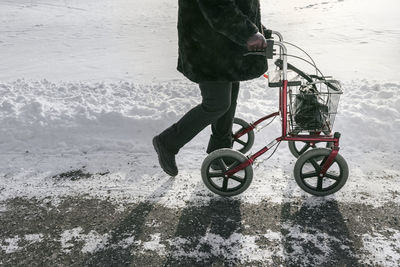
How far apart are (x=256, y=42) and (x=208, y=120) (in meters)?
0.77

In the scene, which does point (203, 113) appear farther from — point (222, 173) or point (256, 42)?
point (256, 42)

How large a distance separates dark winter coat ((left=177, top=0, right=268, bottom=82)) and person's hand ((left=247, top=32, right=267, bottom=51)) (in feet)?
0.09

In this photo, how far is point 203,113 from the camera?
286 centimetres

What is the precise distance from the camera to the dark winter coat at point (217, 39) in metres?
2.32

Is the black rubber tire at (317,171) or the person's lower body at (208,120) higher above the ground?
the person's lower body at (208,120)

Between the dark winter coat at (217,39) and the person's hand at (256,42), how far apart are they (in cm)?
3

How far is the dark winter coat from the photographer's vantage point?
232 centimetres

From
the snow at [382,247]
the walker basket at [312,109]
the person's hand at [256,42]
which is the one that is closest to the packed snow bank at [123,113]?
the walker basket at [312,109]

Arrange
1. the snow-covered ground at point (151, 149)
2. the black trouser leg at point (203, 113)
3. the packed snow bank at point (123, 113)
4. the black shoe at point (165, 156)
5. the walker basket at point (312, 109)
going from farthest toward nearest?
the packed snow bank at point (123, 113)
the black shoe at point (165, 156)
the walker basket at point (312, 109)
the black trouser leg at point (203, 113)
the snow-covered ground at point (151, 149)

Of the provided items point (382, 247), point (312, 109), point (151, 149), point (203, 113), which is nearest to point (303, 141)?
point (312, 109)

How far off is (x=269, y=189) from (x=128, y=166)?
1378mm

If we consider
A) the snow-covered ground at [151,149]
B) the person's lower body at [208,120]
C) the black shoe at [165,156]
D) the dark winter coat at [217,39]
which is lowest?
the snow-covered ground at [151,149]

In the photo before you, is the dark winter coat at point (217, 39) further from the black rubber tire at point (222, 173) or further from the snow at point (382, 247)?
the snow at point (382, 247)

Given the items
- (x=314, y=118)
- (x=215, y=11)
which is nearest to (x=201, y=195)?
(x=314, y=118)
